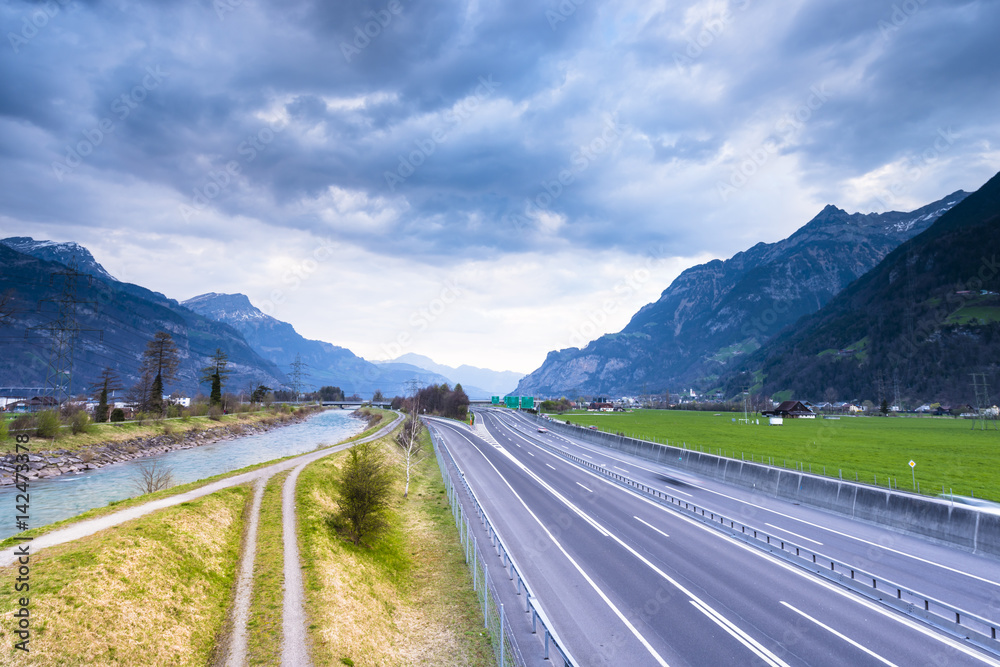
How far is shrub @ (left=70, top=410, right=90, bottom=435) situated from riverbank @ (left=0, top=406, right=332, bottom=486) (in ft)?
9.53

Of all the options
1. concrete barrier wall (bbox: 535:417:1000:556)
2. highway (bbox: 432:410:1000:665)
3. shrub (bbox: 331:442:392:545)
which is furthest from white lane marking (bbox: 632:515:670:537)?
shrub (bbox: 331:442:392:545)

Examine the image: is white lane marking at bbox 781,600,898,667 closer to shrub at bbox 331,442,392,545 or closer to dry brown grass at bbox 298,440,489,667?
dry brown grass at bbox 298,440,489,667

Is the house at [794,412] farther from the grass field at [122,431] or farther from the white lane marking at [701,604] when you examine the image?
the grass field at [122,431]

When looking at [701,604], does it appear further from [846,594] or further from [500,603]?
[500,603]

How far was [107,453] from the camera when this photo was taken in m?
63.1

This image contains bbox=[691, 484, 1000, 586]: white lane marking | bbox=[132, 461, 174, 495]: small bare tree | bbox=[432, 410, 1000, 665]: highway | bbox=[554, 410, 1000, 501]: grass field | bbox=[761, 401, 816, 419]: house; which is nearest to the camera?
bbox=[432, 410, 1000, 665]: highway

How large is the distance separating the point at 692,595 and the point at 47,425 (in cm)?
7545

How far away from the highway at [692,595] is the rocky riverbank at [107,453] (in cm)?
5186

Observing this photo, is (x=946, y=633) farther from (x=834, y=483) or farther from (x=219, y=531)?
(x=219, y=531)

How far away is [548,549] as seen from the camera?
80.7ft

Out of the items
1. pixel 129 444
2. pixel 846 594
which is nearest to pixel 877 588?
pixel 846 594

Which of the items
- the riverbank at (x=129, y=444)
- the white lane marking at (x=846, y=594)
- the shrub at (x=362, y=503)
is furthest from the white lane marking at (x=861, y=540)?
the riverbank at (x=129, y=444)

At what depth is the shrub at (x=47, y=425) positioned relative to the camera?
58.5 metres

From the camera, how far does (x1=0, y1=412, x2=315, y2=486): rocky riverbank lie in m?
50.2
